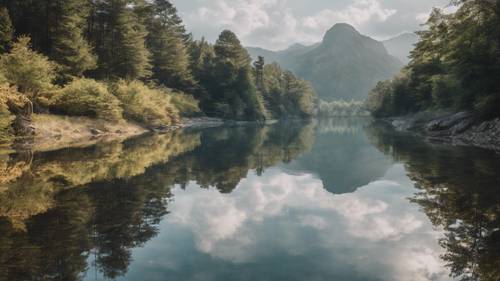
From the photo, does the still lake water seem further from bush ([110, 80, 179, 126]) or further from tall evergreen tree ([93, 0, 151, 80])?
tall evergreen tree ([93, 0, 151, 80])

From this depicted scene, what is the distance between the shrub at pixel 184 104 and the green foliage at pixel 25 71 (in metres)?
33.7

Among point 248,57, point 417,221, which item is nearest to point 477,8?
point 417,221

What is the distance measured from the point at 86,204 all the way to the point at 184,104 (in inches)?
2385

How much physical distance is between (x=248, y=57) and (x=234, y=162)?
79484 millimetres

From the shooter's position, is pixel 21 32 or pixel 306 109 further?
pixel 306 109

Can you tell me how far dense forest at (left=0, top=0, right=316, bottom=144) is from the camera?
32844 millimetres

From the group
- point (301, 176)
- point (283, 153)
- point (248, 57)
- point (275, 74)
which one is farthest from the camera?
point (275, 74)

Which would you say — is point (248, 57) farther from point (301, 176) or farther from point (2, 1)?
point (301, 176)

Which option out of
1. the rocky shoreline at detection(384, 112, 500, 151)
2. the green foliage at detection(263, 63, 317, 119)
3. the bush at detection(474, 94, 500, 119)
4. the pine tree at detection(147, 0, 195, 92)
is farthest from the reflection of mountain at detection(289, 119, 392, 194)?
the green foliage at detection(263, 63, 317, 119)

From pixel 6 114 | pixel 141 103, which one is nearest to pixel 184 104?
pixel 141 103

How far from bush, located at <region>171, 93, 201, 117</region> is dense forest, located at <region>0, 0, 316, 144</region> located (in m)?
0.22

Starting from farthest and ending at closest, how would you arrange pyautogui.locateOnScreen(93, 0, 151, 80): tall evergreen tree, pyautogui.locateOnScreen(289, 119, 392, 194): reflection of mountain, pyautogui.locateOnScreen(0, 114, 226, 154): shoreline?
pyautogui.locateOnScreen(93, 0, 151, 80): tall evergreen tree, pyautogui.locateOnScreen(0, 114, 226, 154): shoreline, pyautogui.locateOnScreen(289, 119, 392, 194): reflection of mountain

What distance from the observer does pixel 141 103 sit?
47719mm

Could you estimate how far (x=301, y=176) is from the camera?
61.3ft
